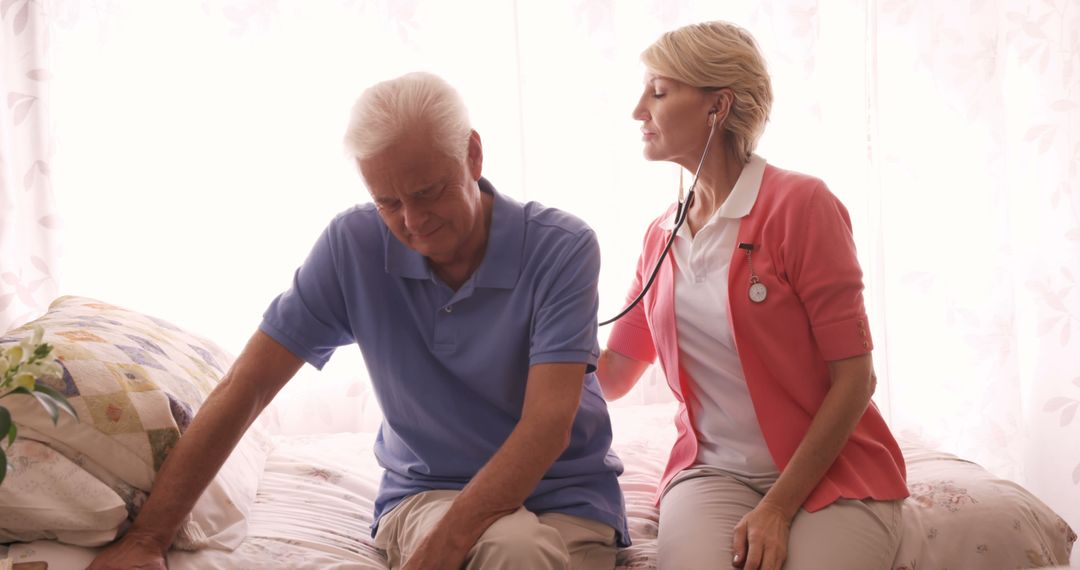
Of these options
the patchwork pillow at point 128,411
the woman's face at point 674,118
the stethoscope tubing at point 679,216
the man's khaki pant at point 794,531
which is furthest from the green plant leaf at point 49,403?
the woman's face at point 674,118

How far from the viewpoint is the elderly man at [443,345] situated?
4.58 ft

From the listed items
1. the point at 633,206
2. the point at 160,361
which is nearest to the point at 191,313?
the point at 160,361

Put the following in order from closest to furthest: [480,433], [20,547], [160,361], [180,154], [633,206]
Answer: [20,547], [480,433], [160,361], [180,154], [633,206]

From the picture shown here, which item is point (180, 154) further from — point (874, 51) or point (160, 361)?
point (874, 51)

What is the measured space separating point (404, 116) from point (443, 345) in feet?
1.15

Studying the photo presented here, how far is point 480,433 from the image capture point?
152 cm

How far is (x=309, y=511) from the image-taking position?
5.64 feet

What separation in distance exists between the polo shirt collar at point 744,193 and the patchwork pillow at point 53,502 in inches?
41.6

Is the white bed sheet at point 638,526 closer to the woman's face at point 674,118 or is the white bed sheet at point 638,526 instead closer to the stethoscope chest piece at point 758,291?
the stethoscope chest piece at point 758,291

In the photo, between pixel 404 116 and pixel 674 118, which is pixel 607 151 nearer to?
pixel 674 118

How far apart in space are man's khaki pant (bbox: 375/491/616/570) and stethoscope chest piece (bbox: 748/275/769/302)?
45 centimetres

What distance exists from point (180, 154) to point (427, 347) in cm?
137

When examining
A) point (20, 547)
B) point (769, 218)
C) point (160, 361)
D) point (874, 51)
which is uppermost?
point (874, 51)

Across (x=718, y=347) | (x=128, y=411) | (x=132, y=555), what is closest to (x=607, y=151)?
(x=718, y=347)
